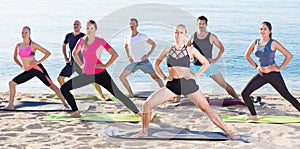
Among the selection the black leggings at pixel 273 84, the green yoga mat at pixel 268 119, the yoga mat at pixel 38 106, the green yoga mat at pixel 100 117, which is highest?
the black leggings at pixel 273 84

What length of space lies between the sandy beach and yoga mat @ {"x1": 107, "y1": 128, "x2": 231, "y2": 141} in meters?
0.09

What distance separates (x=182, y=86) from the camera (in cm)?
576

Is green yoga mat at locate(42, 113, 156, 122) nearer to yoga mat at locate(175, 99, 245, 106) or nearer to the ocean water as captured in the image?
yoga mat at locate(175, 99, 245, 106)

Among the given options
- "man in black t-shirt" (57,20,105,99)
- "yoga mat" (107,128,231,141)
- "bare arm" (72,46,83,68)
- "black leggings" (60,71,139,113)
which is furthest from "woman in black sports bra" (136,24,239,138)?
"man in black t-shirt" (57,20,105,99)

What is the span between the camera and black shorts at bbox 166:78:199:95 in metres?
5.76

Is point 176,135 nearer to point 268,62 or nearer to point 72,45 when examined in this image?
point 268,62

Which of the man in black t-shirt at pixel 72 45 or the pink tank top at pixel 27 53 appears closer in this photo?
the pink tank top at pixel 27 53

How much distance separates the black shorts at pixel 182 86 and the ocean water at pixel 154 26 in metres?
3.96

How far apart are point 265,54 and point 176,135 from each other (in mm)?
1573

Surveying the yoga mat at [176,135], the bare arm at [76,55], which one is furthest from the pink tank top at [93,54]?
the yoga mat at [176,135]

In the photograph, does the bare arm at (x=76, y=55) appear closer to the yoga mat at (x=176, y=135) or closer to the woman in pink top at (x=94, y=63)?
the woman in pink top at (x=94, y=63)

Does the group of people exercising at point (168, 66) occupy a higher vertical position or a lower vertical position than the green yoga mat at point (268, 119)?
higher

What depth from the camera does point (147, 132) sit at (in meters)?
6.18

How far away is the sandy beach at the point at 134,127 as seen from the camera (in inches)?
232
